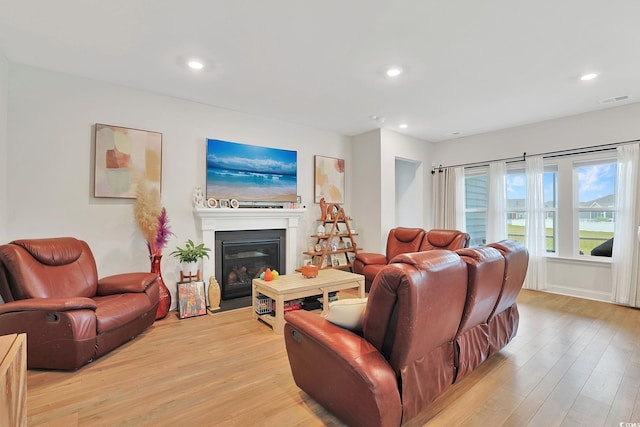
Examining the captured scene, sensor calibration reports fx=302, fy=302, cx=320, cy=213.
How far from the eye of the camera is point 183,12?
7.30ft

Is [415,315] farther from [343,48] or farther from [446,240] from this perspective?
[446,240]

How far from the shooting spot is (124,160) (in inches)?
137

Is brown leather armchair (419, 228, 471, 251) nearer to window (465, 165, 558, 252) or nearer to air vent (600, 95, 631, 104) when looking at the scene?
Result: window (465, 165, 558, 252)

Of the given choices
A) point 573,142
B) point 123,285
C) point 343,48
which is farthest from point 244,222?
point 573,142

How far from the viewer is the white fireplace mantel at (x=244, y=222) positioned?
3977mm

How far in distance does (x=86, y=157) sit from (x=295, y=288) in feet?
8.83

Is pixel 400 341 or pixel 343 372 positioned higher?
pixel 400 341

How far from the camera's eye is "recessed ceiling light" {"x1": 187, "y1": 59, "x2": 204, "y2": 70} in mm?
2924

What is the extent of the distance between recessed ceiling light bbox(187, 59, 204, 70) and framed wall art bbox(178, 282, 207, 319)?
2406mm

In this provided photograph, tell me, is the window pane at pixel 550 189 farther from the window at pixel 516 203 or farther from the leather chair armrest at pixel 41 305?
the leather chair armrest at pixel 41 305

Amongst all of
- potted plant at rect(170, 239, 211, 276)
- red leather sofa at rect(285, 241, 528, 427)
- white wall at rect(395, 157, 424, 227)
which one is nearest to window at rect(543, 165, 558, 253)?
white wall at rect(395, 157, 424, 227)

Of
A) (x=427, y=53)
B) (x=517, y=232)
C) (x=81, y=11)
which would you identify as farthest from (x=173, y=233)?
(x=517, y=232)

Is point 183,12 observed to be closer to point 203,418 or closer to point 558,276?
point 203,418

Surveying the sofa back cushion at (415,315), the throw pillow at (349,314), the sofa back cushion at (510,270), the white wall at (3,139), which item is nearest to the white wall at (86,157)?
the white wall at (3,139)
